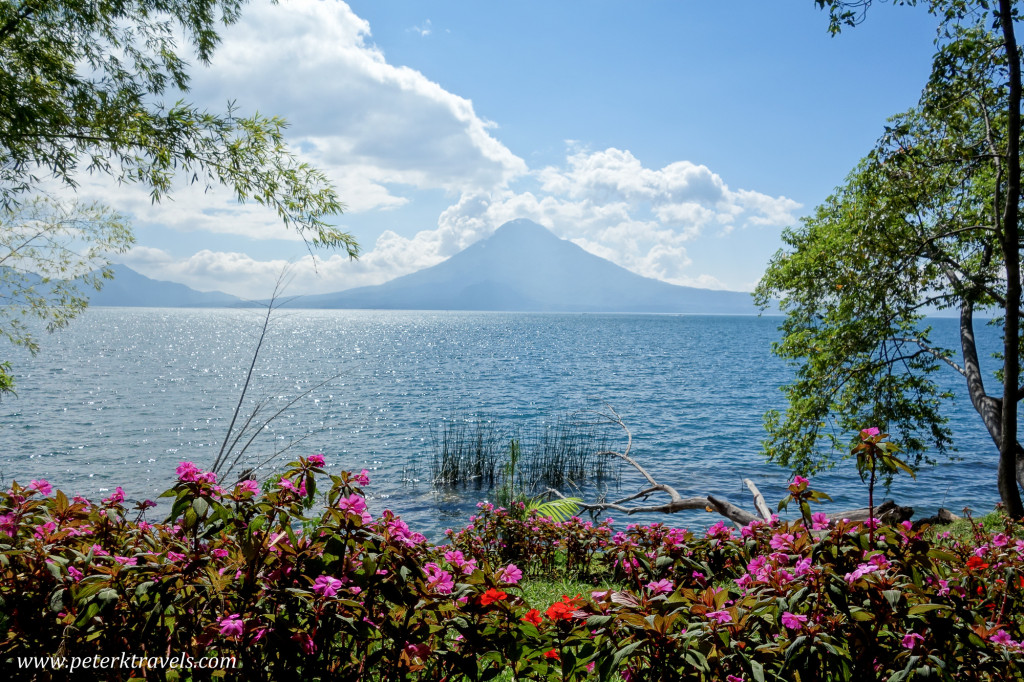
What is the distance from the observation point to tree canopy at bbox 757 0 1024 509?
816cm

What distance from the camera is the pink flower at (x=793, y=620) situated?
1.86 meters

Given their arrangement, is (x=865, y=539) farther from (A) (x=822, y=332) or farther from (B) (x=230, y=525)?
(A) (x=822, y=332)

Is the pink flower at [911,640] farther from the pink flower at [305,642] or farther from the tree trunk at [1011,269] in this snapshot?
the tree trunk at [1011,269]

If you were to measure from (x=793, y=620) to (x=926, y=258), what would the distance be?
11.2m

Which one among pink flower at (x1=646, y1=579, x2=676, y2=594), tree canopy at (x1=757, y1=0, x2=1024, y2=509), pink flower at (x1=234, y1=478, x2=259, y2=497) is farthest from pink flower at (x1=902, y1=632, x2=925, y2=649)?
tree canopy at (x1=757, y1=0, x2=1024, y2=509)

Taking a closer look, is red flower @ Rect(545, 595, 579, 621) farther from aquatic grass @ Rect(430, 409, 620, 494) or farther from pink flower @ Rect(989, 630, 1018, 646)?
aquatic grass @ Rect(430, 409, 620, 494)

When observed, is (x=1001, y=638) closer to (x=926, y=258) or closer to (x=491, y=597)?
(x=491, y=597)

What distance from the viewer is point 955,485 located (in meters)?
15.4

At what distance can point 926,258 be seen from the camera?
1041 cm

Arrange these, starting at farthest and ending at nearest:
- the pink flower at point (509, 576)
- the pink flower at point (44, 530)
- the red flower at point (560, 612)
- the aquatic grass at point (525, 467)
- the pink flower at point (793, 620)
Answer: the aquatic grass at point (525, 467)
the pink flower at point (44, 530)
the pink flower at point (509, 576)
the red flower at point (560, 612)
the pink flower at point (793, 620)

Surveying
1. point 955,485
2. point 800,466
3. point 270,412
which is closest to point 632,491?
point 800,466

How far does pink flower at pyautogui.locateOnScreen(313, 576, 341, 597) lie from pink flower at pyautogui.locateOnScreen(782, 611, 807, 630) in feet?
5.01

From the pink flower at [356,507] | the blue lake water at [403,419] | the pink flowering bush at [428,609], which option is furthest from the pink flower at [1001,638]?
the blue lake water at [403,419]

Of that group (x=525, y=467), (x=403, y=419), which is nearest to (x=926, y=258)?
(x=525, y=467)
